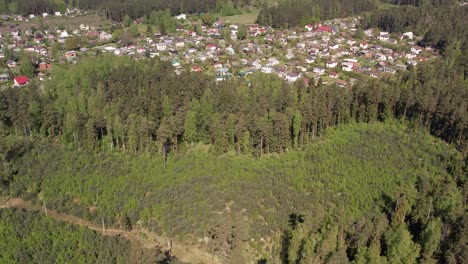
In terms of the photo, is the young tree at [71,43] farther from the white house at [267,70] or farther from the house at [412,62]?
the house at [412,62]

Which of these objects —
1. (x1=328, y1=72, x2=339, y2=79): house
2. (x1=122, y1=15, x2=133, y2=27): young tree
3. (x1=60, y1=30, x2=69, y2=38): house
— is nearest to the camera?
(x1=328, y1=72, x2=339, y2=79): house

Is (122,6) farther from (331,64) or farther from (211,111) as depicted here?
(211,111)

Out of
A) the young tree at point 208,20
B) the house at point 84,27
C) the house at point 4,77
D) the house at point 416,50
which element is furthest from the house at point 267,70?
the house at point 84,27

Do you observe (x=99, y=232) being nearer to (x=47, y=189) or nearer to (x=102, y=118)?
(x=47, y=189)

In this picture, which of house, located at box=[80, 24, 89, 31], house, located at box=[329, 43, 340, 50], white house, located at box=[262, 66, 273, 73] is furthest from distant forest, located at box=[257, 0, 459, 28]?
house, located at box=[80, 24, 89, 31]

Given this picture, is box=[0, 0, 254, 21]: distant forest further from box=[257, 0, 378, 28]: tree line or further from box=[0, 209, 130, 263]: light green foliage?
box=[0, 209, 130, 263]: light green foliage

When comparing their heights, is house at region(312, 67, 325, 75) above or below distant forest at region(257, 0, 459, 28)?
below

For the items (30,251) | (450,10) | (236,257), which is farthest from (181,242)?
(450,10)
